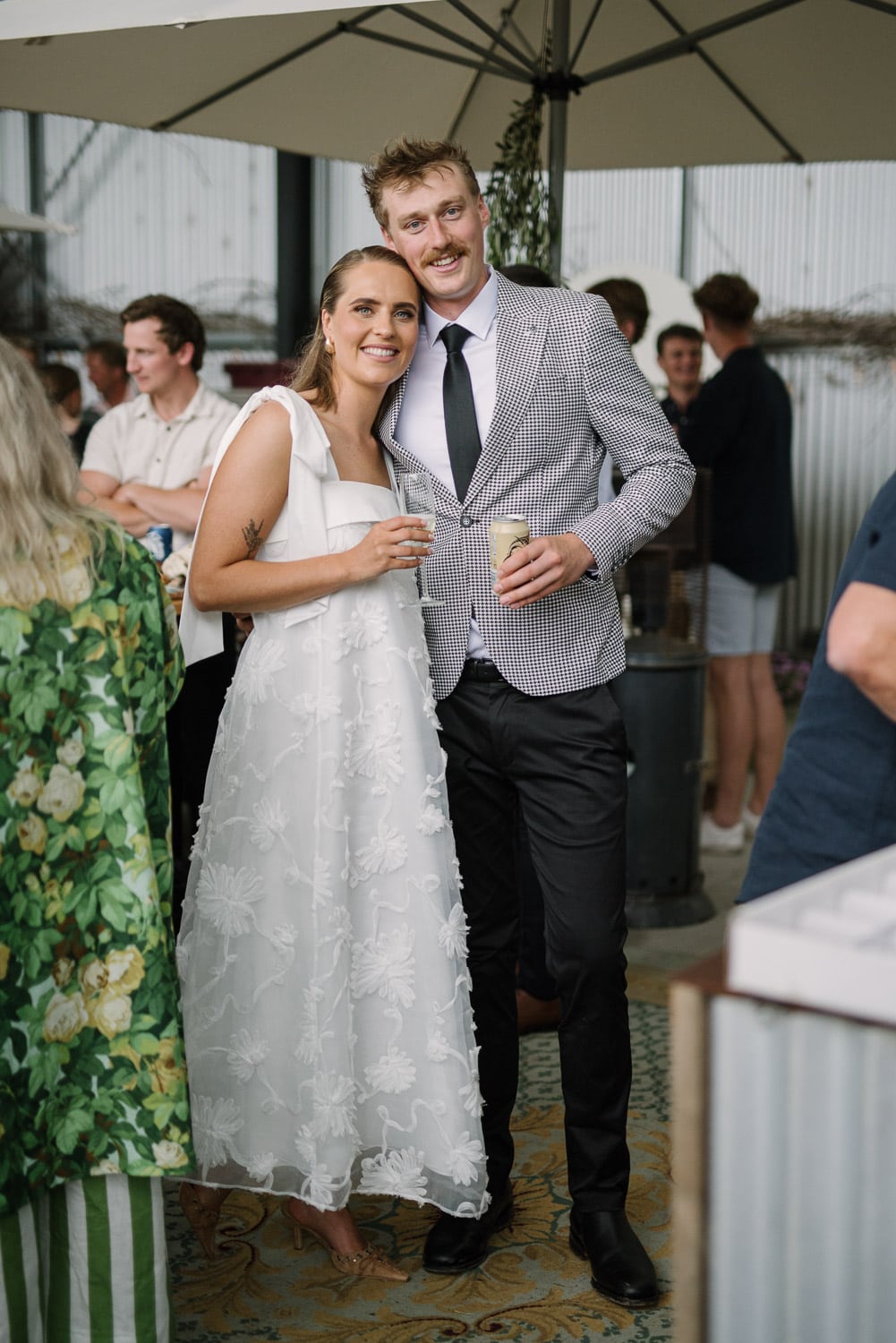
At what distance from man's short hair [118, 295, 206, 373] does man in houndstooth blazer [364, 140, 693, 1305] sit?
1.64 metres

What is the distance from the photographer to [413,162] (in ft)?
8.04

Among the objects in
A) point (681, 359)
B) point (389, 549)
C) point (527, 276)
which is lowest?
point (389, 549)

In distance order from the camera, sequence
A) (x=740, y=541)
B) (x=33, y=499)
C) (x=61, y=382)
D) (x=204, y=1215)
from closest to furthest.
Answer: (x=33, y=499)
(x=204, y=1215)
(x=740, y=541)
(x=61, y=382)

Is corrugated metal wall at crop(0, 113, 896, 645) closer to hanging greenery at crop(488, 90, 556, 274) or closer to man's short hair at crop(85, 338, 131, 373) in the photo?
man's short hair at crop(85, 338, 131, 373)

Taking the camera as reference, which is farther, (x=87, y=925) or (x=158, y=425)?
(x=158, y=425)

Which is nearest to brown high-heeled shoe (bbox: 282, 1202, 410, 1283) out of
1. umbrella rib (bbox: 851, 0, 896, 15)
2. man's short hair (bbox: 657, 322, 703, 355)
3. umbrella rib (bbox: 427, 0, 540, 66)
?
umbrella rib (bbox: 427, 0, 540, 66)

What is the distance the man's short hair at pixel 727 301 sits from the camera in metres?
5.27

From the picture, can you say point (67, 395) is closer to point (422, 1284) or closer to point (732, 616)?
point (732, 616)

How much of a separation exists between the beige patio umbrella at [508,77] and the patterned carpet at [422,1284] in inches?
115

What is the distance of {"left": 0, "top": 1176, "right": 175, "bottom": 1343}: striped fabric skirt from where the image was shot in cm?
198

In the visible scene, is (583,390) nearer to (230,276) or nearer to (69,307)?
(230,276)

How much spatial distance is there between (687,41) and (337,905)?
9.32 feet

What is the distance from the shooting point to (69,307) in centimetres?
1132

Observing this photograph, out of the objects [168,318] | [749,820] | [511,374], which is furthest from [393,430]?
[749,820]
